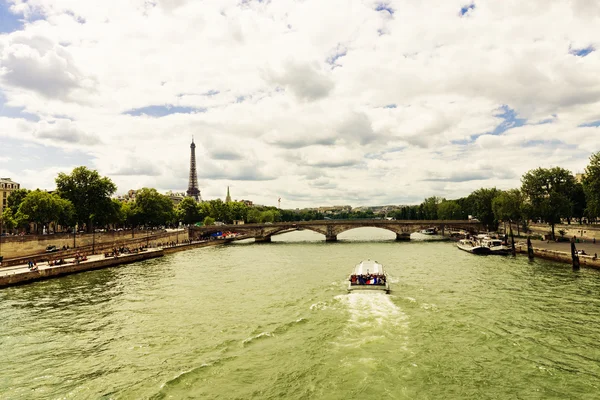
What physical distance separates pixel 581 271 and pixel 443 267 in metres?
11.9

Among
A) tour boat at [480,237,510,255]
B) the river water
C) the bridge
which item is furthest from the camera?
the bridge

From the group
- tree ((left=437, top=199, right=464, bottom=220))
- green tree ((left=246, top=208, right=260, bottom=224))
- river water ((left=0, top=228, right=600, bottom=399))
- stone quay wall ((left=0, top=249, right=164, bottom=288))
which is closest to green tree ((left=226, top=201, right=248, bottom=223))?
green tree ((left=246, top=208, right=260, bottom=224))

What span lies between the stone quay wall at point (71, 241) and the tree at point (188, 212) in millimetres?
33285

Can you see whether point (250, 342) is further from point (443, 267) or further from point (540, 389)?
point (443, 267)

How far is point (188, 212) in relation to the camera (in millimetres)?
116812

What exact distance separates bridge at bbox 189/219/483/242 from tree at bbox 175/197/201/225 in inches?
880

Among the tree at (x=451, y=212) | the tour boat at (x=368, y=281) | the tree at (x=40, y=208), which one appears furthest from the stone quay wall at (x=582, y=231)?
the tree at (x=40, y=208)

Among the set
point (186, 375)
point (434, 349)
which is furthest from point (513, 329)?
point (186, 375)

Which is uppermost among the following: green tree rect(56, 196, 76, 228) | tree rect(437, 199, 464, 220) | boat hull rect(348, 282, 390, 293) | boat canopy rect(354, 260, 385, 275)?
green tree rect(56, 196, 76, 228)

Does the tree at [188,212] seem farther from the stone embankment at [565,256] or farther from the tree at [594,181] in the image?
the tree at [594,181]

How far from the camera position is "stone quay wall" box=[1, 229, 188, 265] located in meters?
46.4

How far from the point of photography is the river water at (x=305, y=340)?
13.0 meters

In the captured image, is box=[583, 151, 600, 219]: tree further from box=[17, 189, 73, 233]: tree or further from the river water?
box=[17, 189, 73, 233]: tree

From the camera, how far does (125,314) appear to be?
2314cm
